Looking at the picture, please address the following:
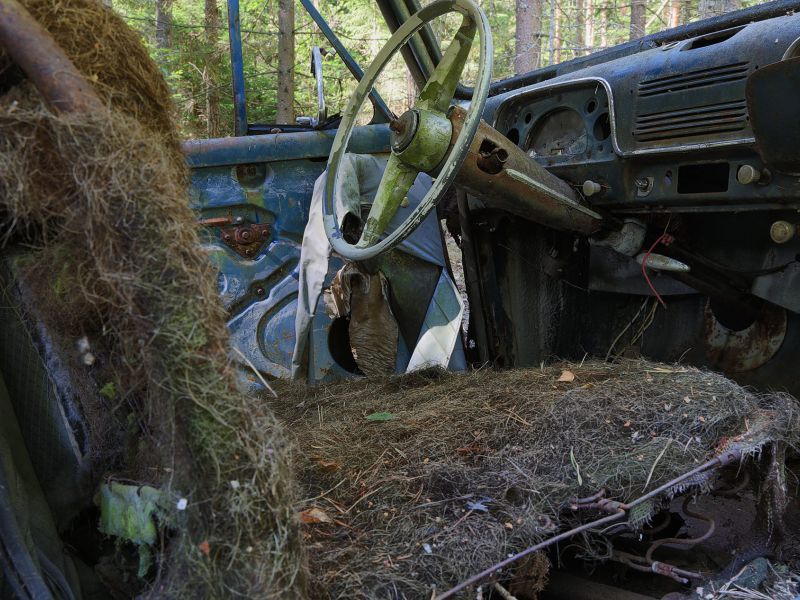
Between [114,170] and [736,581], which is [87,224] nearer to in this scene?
[114,170]

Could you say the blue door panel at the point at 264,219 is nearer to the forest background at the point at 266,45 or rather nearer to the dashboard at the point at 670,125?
the dashboard at the point at 670,125

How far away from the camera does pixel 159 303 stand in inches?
41.0

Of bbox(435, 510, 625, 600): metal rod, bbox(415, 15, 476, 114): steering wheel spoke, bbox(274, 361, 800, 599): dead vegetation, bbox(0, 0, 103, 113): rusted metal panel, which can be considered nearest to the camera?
bbox(0, 0, 103, 113): rusted metal panel

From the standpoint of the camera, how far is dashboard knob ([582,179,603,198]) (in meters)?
2.36

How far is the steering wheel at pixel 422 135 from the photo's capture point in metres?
1.94

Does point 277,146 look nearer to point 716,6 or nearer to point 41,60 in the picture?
point 41,60

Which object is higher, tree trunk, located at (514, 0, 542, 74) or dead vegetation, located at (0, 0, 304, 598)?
tree trunk, located at (514, 0, 542, 74)

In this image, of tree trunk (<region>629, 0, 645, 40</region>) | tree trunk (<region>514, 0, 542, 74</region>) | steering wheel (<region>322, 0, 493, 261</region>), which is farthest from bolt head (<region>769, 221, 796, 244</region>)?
tree trunk (<region>629, 0, 645, 40</region>)

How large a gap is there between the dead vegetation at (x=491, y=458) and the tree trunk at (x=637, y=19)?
9693 mm

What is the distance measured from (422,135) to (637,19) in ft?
33.3

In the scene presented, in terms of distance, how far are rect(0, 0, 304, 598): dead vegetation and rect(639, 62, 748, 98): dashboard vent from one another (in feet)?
5.11

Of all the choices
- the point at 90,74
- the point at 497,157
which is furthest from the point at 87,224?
the point at 497,157

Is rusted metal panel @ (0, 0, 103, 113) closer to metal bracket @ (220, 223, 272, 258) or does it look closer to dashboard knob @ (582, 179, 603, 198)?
dashboard knob @ (582, 179, 603, 198)

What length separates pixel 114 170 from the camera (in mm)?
1039
